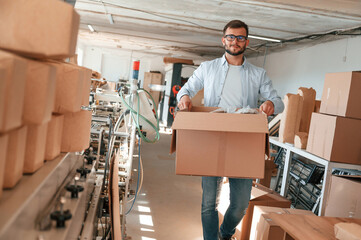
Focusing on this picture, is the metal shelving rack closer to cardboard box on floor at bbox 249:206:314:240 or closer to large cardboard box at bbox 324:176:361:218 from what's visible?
large cardboard box at bbox 324:176:361:218

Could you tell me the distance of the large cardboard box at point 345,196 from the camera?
1.79m

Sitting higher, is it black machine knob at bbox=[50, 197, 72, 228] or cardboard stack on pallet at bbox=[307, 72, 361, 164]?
cardboard stack on pallet at bbox=[307, 72, 361, 164]

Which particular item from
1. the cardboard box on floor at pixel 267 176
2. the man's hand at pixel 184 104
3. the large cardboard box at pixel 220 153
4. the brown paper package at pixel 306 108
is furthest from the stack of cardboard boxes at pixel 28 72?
the cardboard box on floor at pixel 267 176

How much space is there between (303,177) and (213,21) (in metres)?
2.40

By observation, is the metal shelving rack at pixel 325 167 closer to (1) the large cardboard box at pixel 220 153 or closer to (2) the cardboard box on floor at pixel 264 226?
(2) the cardboard box on floor at pixel 264 226

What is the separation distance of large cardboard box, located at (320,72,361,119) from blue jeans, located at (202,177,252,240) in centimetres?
93

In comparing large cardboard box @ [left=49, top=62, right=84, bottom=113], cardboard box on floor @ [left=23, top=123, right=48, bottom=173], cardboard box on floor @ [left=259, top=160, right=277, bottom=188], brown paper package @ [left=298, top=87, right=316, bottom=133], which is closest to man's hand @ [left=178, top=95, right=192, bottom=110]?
large cardboard box @ [left=49, top=62, right=84, bottom=113]

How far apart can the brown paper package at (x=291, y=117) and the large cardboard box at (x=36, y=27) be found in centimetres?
268

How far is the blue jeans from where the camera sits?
1911mm

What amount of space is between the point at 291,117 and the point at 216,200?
1.54 metres

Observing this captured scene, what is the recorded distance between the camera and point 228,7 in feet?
12.0

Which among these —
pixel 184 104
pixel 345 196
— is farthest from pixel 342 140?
pixel 184 104

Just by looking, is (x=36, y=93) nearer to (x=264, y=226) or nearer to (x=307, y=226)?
(x=307, y=226)

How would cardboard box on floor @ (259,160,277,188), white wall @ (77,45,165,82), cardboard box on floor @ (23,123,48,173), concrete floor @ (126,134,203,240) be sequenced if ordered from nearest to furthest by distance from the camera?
cardboard box on floor @ (23,123,48,173), concrete floor @ (126,134,203,240), cardboard box on floor @ (259,160,277,188), white wall @ (77,45,165,82)
